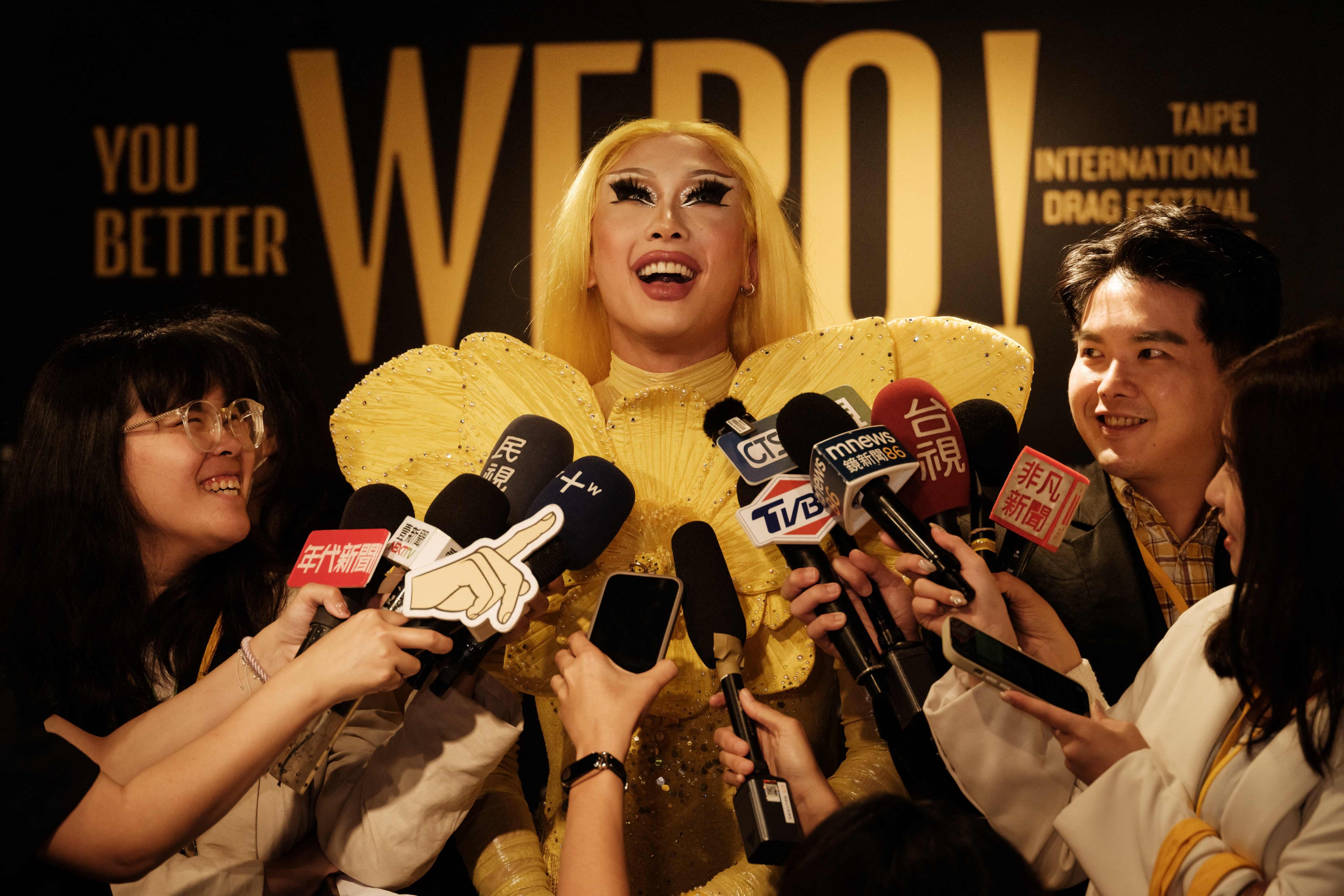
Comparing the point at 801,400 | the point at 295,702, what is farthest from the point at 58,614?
the point at 801,400

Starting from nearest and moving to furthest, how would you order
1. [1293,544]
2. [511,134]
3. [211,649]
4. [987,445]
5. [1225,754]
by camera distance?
[1293,544], [1225,754], [987,445], [211,649], [511,134]

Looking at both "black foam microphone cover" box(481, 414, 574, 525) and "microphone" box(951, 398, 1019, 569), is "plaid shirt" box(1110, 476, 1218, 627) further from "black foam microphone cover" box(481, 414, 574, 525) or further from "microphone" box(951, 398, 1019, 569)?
"black foam microphone cover" box(481, 414, 574, 525)

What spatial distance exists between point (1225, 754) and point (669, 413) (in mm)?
941

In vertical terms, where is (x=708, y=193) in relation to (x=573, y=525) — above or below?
above

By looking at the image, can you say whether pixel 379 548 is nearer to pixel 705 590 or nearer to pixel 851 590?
pixel 705 590

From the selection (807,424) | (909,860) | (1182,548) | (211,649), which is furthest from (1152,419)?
(211,649)

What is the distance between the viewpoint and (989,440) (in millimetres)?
1576

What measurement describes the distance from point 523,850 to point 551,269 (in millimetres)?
1055

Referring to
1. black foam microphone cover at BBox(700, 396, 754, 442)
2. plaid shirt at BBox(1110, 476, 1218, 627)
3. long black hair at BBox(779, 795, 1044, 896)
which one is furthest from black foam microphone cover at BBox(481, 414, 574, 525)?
plaid shirt at BBox(1110, 476, 1218, 627)

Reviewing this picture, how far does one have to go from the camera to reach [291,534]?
1982 mm

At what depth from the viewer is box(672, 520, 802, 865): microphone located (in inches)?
49.6

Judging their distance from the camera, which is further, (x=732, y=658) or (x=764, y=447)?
(x=764, y=447)

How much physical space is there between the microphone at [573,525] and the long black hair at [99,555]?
1.79ft

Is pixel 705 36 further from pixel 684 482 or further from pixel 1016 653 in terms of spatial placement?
pixel 1016 653
